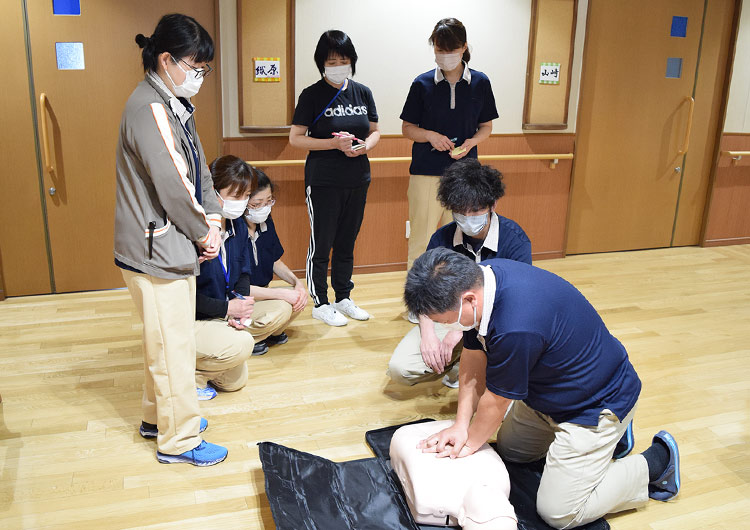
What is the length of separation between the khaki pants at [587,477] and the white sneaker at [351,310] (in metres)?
1.67

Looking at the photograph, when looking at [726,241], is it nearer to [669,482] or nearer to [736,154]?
[736,154]

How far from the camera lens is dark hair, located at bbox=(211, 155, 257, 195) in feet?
8.56

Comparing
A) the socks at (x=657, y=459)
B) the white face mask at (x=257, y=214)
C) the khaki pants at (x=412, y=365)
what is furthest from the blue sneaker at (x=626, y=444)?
the white face mask at (x=257, y=214)

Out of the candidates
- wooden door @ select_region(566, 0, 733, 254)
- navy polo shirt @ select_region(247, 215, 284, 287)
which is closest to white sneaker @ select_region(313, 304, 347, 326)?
navy polo shirt @ select_region(247, 215, 284, 287)

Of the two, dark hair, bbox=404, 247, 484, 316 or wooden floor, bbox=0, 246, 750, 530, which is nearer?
dark hair, bbox=404, 247, 484, 316

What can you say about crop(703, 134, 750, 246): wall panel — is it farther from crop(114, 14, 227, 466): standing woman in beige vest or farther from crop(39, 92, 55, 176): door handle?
crop(39, 92, 55, 176): door handle

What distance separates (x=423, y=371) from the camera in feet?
8.47

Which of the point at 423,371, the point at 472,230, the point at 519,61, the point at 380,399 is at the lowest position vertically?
the point at 380,399

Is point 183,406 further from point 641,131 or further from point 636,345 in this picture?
point 641,131

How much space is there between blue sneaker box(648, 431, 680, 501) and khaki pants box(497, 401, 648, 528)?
0.11 metres

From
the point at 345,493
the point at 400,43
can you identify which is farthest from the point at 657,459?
the point at 400,43

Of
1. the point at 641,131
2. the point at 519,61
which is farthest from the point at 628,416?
the point at 641,131

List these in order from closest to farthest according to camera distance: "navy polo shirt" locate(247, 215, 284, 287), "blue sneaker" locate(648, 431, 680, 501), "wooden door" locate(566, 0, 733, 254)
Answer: "blue sneaker" locate(648, 431, 680, 501)
"navy polo shirt" locate(247, 215, 284, 287)
"wooden door" locate(566, 0, 733, 254)

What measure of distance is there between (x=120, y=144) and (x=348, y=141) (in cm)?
148
